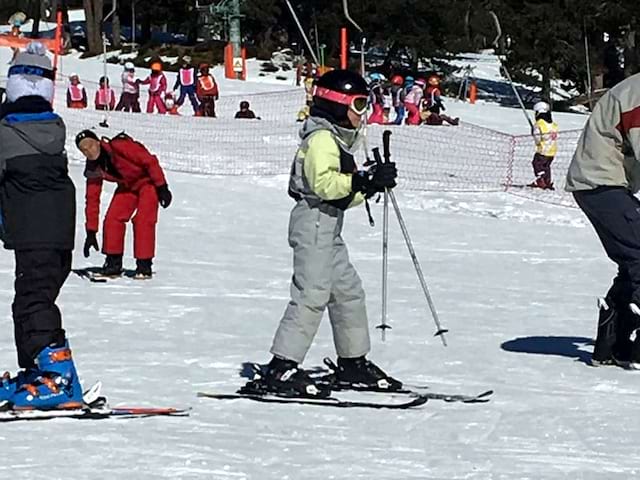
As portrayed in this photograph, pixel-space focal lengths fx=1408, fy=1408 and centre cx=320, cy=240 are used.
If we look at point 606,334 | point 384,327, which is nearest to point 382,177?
point 606,334

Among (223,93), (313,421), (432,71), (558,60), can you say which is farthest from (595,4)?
(313,421)

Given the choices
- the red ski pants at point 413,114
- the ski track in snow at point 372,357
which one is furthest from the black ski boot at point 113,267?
the red ski pants at point 413,114

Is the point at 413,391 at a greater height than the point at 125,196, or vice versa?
the point at 125,196

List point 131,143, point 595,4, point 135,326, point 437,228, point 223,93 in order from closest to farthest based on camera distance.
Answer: point 135,326 → point 131,143 → point 437,228 → point 223,93 → point 595,4

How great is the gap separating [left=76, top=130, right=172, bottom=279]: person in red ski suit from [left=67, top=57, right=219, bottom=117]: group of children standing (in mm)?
15062

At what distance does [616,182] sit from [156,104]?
22.1 metres

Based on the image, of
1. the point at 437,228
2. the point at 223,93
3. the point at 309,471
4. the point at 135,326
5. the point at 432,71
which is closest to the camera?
the point at 309,471

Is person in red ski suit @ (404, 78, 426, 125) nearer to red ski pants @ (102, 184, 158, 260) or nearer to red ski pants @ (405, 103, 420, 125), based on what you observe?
red ski pants @ (405, 103, 420, 125)

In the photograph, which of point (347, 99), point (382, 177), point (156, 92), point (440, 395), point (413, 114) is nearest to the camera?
point (382, 177)

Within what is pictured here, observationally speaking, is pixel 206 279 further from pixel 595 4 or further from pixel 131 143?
pixel 595 4

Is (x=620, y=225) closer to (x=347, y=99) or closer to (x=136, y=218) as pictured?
(x=347, y=99)

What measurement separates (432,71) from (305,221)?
42505 mm

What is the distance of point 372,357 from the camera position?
8297 mm

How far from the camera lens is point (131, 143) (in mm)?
11703
